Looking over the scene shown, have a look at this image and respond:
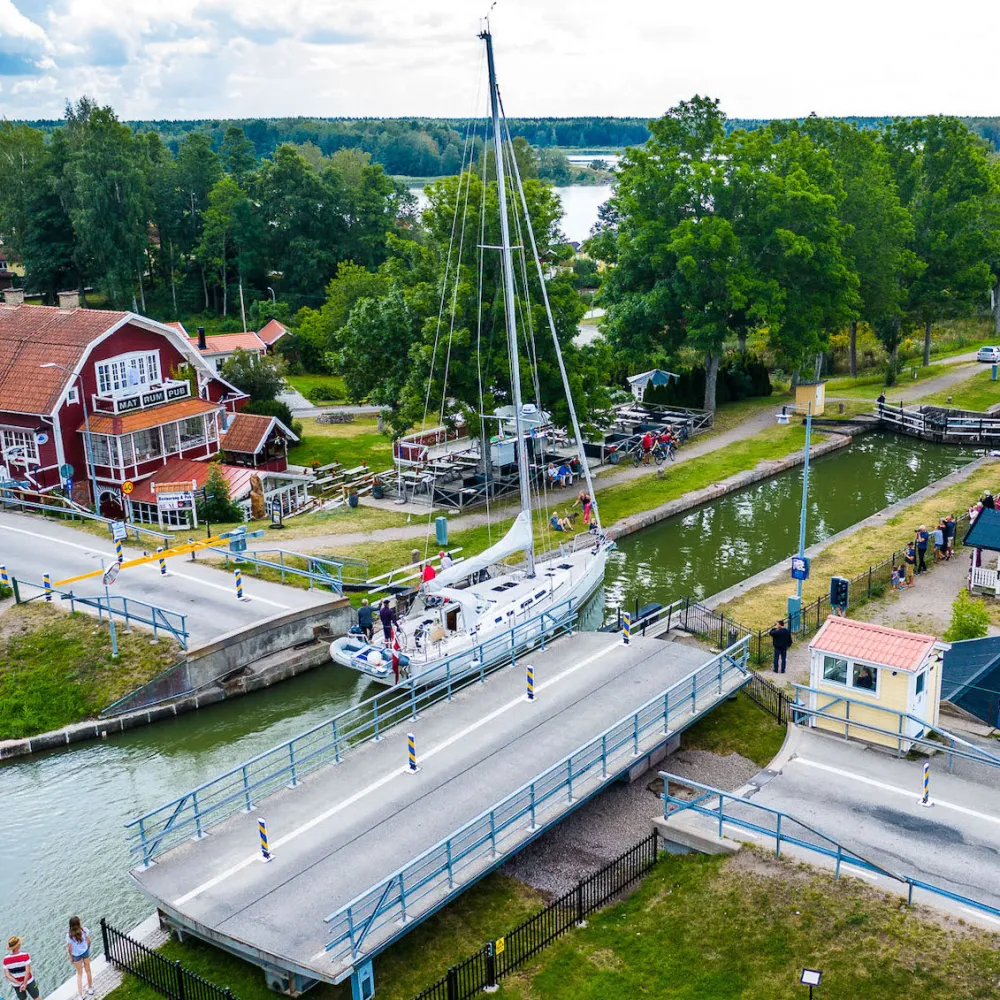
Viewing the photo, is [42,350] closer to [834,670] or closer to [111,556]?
[111,556]

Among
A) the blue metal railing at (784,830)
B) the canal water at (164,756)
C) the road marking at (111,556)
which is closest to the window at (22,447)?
the road marking at (111,556)

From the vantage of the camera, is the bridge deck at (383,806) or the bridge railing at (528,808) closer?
the bridge railing at (528,808)

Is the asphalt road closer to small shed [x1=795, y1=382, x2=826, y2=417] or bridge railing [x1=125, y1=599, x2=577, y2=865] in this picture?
bridge railing [x1=125, y1=599, x2=577, y2=865]

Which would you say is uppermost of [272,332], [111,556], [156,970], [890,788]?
[272,332]

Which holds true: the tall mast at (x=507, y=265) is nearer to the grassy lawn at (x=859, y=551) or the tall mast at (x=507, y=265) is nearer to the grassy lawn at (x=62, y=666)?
the grassy lawn at (x=859, y=551)

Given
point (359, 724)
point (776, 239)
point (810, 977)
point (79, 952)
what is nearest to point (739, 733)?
point (359, 724)

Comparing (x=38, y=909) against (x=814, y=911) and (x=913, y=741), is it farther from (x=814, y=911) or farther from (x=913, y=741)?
(x=913, y=741)
